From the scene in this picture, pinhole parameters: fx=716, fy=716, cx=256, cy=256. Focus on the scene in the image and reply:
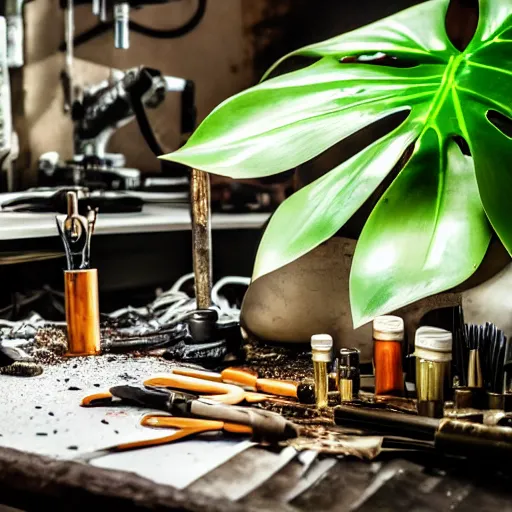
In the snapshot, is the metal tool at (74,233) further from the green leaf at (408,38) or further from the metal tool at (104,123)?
the green leaf at (408,38)

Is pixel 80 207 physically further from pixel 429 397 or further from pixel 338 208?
pixel 429 397

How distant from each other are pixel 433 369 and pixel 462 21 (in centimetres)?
61

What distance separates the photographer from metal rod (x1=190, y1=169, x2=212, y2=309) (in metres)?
1.17

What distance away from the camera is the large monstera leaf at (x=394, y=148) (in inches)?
30.9

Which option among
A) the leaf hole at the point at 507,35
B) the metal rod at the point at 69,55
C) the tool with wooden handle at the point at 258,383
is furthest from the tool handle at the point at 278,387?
the metal rod at the point at 69,55

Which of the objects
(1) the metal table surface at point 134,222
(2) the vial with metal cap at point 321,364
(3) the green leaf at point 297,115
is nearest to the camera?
(2) the vial with metal cap at point 321,364

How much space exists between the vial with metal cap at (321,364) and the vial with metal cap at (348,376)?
0.06 feet

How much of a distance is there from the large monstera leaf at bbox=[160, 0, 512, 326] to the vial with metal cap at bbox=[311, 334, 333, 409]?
0.29 feet

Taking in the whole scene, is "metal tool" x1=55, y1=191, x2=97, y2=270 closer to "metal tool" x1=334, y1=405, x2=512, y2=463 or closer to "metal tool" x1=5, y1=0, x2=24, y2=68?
"metal tool" x1=5, y1=0, x2=24, y2=68

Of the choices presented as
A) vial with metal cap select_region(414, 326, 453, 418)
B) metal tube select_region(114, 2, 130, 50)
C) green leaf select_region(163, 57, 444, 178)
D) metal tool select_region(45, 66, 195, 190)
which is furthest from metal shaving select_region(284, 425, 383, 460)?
metal tube select_region(114, 2, 130, 50)

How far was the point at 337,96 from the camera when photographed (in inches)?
38.7

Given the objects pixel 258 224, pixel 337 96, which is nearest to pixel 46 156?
pixel 258 224

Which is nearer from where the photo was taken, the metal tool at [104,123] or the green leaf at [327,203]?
the green leaf at [327,203]

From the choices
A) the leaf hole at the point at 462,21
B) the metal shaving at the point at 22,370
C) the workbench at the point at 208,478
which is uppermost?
the leaf hole at the point at 462,21
